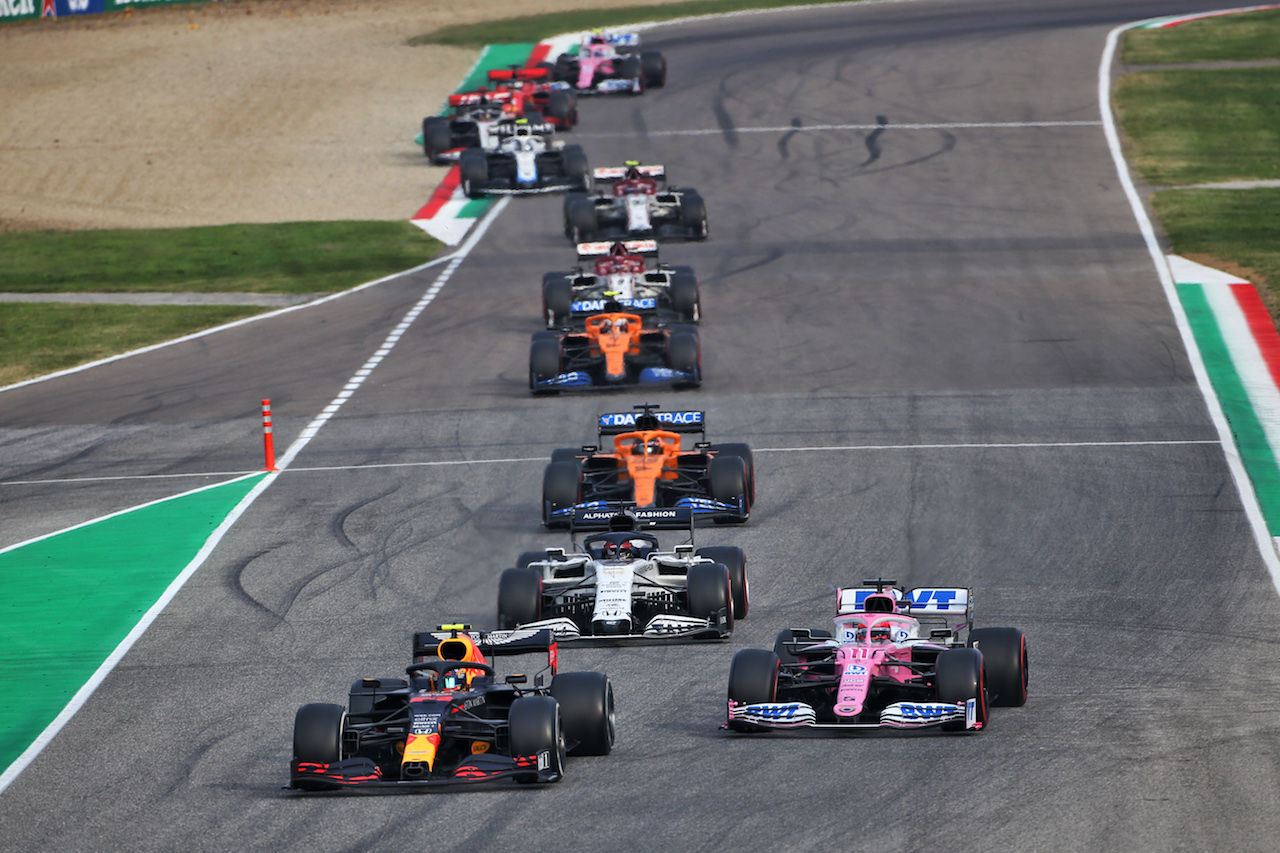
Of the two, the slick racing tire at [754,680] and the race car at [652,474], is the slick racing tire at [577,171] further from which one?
the slick racing tire at [754,680]

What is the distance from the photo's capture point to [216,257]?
42.9 metres

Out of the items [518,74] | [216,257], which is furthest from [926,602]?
[518,74]

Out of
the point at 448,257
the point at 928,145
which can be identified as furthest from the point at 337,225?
the point at 928,145

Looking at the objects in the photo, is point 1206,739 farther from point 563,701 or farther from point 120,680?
point 120,680

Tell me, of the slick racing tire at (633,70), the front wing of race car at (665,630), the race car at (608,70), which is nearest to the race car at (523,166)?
the race car at (608,70)

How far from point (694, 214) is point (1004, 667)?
25.1m

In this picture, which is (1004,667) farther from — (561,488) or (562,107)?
(562,107)

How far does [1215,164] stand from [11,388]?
97.6 feet

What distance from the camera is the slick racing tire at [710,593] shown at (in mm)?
19000

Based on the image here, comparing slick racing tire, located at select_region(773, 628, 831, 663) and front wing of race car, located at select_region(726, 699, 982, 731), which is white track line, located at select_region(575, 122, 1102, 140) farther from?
front wing of race car, located at select_region(726, 699, 982, 731)

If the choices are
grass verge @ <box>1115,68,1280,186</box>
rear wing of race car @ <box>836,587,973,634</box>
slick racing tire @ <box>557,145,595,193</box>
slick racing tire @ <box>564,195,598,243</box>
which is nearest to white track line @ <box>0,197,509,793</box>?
slick racing tire @ <box>557,145,595,193</box>

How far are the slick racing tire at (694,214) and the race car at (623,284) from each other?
629 centimetres

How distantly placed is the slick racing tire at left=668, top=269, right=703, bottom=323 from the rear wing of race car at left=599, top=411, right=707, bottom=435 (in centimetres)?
879

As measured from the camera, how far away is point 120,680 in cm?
1869
